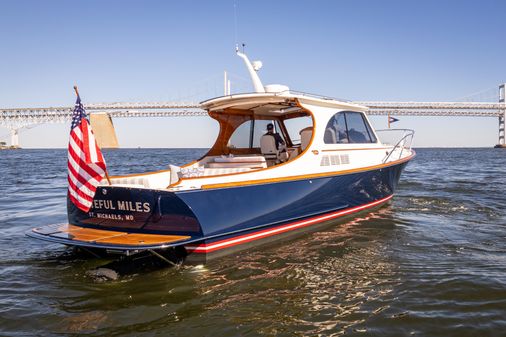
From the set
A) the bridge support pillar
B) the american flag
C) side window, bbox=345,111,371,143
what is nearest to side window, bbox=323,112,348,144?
side window, bbox=345,111,371,143

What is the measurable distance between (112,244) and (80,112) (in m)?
1.80

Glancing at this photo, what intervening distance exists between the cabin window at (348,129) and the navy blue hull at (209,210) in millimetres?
1029

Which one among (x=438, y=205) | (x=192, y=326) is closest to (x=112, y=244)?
(x=192, y=326)

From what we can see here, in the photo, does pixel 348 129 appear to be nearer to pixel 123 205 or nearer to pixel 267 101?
pixel 267 101

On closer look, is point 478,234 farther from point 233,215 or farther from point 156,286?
point 156,286

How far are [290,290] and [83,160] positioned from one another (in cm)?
308

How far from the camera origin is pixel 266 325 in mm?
3748

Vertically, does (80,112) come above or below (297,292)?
above

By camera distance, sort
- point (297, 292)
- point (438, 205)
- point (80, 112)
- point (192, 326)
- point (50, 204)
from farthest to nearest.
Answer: point (50, 204)
point (438, 205)
point (80, 112)
point (297, 292)
point (192, 326)

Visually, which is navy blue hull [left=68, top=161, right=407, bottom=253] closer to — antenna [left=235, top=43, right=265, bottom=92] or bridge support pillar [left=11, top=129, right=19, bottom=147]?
antenna [left=235, top=43, right=265, bottom=92]

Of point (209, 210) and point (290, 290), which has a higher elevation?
point (209, 210)

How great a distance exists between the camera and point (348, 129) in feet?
26.7

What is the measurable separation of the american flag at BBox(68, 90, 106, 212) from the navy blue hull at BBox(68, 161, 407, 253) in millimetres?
170

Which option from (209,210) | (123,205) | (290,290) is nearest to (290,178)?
(209,210)
